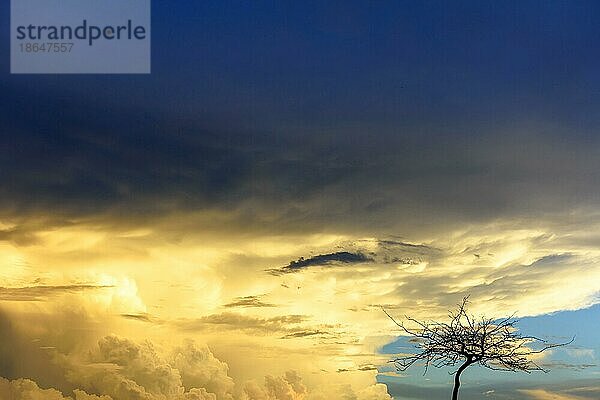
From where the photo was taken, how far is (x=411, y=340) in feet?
66.0

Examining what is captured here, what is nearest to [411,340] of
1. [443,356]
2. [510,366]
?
[443,356]

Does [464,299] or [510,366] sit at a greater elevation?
[464,299]

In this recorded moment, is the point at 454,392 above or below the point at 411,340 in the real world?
below

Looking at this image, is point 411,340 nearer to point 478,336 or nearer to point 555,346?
point 478,336

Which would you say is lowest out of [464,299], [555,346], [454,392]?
[454,392]

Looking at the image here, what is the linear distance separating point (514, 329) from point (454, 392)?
2.32 meters

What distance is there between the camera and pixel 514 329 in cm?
1944

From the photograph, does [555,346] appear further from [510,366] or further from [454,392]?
[454,392]

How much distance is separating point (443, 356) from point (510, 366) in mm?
1814

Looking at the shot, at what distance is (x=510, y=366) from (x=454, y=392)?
5.86 feet

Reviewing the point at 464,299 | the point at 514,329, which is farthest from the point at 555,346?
the point at 464,299

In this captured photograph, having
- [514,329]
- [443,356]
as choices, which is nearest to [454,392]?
[443,356]

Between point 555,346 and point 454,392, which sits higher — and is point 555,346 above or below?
above

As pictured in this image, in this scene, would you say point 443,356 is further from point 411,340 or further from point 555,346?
point 555,346
